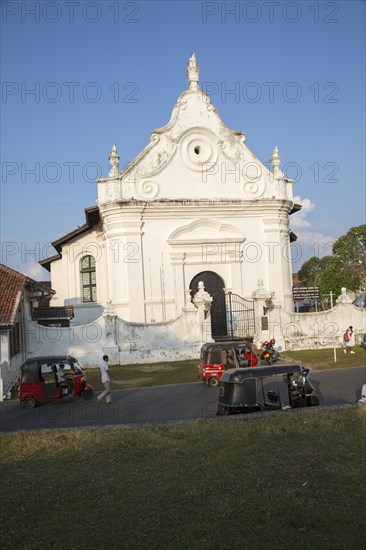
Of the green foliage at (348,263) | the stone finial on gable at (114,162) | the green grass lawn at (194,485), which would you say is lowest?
the green grass lawn at (194,485)

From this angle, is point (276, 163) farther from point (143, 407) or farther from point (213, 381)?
point (143, 407)

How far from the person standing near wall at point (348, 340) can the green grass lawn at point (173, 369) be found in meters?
0.34

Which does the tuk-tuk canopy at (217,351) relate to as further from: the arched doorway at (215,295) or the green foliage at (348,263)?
the green foliage at (348,263)

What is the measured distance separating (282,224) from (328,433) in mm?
20200

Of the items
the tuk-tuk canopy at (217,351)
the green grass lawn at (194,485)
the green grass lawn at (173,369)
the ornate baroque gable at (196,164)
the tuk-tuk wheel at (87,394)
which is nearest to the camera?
the green grass lawn at (194,485)

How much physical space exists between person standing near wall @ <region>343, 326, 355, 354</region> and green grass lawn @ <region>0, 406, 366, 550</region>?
14.1 m

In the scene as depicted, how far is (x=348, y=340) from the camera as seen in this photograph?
2588 centimetres

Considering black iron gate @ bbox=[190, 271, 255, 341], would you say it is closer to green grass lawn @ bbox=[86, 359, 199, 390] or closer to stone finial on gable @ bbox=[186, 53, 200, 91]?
green grass lawn @ bbox=[86, 359, 199, 390]

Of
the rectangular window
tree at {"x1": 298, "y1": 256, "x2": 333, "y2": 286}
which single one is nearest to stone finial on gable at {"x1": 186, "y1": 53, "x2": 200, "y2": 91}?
the rectangular window

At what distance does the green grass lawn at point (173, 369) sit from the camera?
20109 millimetres

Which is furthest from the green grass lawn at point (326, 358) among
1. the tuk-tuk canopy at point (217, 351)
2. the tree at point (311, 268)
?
the tree at point (311, 268)

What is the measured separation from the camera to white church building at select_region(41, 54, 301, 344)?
2758cm

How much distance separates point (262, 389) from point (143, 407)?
3.96 meters

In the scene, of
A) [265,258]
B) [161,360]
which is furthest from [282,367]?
[265,258]
